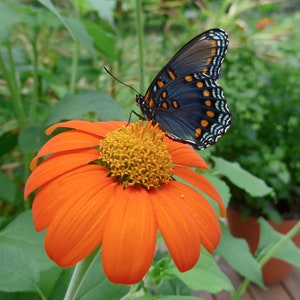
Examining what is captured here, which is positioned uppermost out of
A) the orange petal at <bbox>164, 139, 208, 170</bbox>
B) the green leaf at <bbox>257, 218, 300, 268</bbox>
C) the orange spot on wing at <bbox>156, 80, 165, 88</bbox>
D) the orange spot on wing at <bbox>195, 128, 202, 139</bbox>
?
the orange spot on wing at <bbox>156, 80, 165, 88</bbox>

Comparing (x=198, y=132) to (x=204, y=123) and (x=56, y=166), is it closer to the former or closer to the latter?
(x=204, y=123)

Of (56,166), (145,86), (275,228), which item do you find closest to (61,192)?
(56,166)

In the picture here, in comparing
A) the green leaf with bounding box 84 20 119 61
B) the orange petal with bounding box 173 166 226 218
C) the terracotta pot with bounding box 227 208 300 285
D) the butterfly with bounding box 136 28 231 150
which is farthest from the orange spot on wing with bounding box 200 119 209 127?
the terracotta pot with bounding box 227 208 300 285

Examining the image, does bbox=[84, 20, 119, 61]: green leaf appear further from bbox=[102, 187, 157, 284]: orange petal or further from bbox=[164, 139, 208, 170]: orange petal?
bbox=[102, 187, 157, 284]: orange petal

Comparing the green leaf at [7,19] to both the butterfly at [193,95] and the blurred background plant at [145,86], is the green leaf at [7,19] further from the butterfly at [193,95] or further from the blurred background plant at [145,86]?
the butterfly at [193,95]

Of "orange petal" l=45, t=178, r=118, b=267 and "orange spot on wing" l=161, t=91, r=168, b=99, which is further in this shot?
"orange spot on wing" l=161, t=91, r=168, b=99

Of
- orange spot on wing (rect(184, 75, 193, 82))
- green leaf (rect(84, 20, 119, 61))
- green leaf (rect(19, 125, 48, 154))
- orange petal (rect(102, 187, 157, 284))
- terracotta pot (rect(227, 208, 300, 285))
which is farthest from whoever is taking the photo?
terracotta pot (rect(227, 208, 300, 285))
